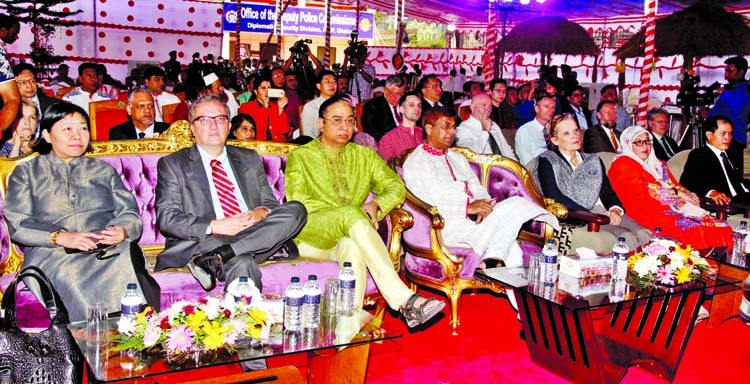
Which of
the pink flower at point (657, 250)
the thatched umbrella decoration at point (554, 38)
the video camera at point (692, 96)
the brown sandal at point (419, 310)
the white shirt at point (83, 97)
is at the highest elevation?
the thatched umbrella decoration at point (554, 38)

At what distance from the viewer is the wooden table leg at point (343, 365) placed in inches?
121

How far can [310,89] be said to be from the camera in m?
10.3

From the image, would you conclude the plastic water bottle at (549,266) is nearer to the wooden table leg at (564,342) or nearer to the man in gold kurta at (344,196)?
the wooden table leg at (564,342)

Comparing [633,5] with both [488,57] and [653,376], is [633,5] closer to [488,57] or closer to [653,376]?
[488,57]

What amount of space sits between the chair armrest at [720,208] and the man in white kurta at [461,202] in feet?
4.61

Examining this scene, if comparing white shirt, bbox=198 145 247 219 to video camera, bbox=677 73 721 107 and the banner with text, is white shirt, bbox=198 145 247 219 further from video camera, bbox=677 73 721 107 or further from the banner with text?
the banner with text

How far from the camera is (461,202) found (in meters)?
4.52

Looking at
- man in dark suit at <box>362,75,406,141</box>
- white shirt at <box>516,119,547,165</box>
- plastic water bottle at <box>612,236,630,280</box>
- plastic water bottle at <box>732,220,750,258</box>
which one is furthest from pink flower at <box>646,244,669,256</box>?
man in dark suit at <box>362,75,406,141</box>

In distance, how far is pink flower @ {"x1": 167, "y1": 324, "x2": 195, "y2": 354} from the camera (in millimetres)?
2537

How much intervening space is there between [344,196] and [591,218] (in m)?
1.50

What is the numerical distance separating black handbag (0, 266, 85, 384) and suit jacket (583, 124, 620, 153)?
484 cm

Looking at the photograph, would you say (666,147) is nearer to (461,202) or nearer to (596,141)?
(596,141)

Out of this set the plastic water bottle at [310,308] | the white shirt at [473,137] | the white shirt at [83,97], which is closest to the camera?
the plastic water bottle at [310,308]

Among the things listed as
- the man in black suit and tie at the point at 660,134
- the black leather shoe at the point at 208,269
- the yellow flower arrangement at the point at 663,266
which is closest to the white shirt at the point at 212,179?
the black leather shoe at the point at 208,269
